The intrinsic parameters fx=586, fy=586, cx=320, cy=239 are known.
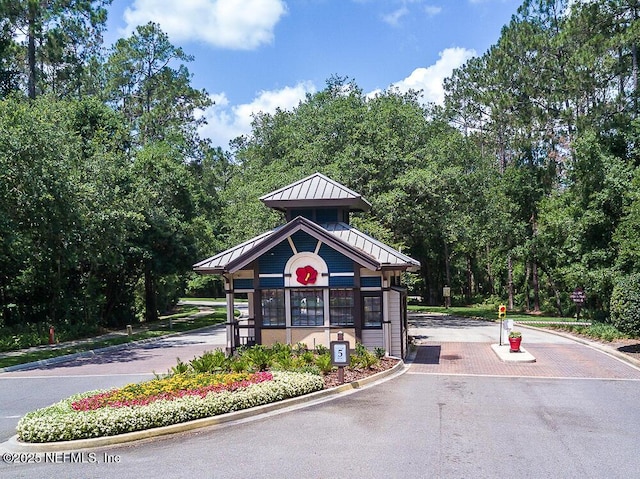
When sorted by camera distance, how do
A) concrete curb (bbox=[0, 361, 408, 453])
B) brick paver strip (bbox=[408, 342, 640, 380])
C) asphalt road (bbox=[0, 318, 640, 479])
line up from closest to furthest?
asphalt road (bbox=[0, 318, 640, 479]), concrete curb (bbox=[0, 361, 408, 453]), brick paver strip (bbox=[408, 342, 640, 380])

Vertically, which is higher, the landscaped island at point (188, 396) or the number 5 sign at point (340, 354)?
the number 5 sign at point (340, 354)

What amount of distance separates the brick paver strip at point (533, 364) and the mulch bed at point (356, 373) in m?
0.78

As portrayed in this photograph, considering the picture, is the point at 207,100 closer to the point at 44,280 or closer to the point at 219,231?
the point at 219,231

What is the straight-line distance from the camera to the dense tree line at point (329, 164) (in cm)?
2580

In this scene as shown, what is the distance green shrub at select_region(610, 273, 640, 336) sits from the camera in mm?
19312

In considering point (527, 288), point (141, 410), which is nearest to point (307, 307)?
point (141, 410)

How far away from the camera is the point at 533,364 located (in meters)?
18.8

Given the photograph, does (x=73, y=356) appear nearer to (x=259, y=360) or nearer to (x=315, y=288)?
(x=315, y=288)

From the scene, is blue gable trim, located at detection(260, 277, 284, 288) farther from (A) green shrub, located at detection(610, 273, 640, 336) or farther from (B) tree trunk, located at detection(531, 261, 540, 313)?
(B) tree trunk, located at detection(531, 261, 540, 313)

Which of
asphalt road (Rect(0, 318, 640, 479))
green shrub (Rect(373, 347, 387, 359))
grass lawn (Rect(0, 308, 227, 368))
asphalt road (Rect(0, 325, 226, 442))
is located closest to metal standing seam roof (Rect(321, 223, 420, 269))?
green shrub (Rect(373, 347, 387, 359))

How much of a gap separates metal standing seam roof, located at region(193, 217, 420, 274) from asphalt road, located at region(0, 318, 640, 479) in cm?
517

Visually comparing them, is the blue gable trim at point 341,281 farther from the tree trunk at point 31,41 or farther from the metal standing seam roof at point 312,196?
the tree trunk at point 31,41

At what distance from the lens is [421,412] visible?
1202cm

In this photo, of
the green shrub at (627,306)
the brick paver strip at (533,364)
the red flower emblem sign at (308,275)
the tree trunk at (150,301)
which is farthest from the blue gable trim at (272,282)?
the tree trunk at (150,301)
